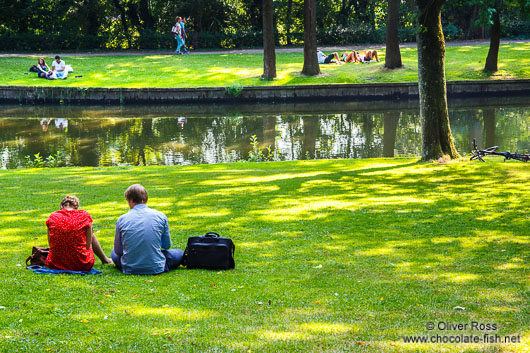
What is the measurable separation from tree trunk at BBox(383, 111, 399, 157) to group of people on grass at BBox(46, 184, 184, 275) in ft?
47.0

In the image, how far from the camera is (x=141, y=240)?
6.96m

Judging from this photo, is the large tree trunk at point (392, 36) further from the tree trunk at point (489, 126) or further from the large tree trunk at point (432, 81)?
the large tree trunk at point (432, 81)

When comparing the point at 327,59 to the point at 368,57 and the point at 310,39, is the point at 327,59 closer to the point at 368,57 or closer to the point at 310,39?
the point at 368,57

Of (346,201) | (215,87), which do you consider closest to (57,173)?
(346,201)

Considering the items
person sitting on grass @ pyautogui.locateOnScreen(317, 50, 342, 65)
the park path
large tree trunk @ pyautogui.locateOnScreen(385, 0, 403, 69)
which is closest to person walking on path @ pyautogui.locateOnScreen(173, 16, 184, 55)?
the park path

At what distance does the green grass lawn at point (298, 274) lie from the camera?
524 cm

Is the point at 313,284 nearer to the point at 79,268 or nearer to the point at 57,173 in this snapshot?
the point at 79,268

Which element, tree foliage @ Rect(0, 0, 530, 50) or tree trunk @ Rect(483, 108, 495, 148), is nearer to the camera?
tree trunk @ Rect(483, 108, 495, 148)

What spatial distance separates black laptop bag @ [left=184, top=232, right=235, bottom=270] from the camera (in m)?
7.22

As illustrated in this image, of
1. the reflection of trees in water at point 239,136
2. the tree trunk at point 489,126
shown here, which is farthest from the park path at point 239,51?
the tree trunk at point 489,126

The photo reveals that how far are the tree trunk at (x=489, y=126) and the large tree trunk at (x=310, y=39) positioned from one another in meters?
10.2

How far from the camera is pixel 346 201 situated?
11.0 meters

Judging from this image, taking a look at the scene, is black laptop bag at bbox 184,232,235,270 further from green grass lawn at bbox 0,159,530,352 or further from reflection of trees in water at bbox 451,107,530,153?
reflection of trees in water at bbox 451,107,530,153

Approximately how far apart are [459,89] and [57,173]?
76.6ft
